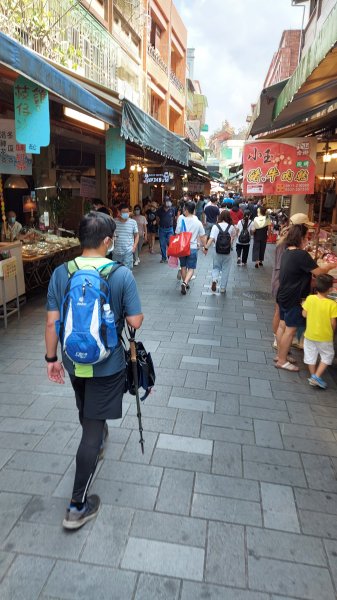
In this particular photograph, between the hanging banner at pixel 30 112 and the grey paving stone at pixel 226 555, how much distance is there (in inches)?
168

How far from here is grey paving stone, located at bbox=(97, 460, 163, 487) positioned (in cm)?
309

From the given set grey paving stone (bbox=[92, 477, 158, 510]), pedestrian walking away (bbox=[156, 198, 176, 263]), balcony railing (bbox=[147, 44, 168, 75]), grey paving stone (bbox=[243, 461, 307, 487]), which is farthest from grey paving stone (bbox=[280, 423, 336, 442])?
balcony railing (bbox=[147, 44, 168, 75])

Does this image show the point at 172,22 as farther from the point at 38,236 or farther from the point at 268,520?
the point at 268,520

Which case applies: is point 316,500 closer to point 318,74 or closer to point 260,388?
point 260,388

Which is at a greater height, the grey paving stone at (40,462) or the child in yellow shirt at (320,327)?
the child in yellow shirt at (320,327)

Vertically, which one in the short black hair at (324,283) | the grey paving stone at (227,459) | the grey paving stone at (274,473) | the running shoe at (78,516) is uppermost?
the short black hair at (324,283)

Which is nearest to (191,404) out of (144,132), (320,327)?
(320,327)

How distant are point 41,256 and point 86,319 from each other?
6.30m

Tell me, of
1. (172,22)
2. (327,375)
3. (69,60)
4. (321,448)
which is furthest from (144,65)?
(321,448)

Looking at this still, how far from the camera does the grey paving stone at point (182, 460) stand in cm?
326

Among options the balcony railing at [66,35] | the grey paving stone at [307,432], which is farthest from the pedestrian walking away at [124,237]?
the grey paving stone at [307,432]

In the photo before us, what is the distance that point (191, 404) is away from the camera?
427cm

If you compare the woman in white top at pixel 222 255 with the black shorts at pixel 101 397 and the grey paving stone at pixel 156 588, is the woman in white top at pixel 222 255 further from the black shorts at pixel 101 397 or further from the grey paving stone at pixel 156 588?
the grey paving stone at pixel 156 588

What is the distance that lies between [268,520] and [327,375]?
9.08ft
